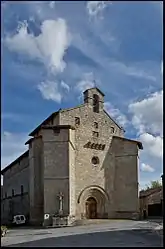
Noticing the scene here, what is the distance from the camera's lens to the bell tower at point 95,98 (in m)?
38.8

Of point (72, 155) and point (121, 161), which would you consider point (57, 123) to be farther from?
point (121, 161)

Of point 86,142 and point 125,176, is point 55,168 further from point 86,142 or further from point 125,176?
point 125,176

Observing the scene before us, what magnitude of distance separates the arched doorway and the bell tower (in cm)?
893

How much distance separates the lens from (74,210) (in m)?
34.3

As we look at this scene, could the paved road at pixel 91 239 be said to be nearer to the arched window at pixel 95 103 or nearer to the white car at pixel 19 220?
the white car at pixel 19 220

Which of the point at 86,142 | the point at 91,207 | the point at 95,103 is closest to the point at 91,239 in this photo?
the point at 91,207

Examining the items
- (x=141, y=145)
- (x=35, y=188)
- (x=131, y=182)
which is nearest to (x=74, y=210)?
(x=35, y=188)

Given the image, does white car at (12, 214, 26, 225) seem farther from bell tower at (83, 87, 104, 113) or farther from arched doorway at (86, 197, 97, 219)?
bell tower at (83, 87, 104, 113)

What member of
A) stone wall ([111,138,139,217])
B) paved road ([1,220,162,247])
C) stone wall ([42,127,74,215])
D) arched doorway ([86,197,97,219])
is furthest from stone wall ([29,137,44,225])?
paved road ([1,220,162,247])

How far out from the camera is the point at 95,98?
3941 centimetres

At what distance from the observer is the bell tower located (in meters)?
38.8

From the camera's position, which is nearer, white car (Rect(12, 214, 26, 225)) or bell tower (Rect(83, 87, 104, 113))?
white car (Rect(12, 214, 26, 225))

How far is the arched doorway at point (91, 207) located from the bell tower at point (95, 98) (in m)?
8.93

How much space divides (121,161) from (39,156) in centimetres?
838
